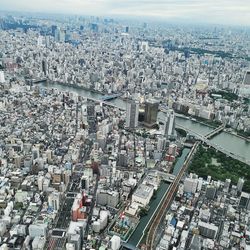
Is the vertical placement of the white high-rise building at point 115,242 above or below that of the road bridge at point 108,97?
above

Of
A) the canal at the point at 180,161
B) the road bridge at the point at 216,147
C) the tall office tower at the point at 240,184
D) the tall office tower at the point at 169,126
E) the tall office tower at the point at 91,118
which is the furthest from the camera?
the tall office tower at the point at 91,118

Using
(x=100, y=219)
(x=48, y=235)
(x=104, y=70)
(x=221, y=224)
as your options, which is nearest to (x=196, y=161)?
(x=221, y=224)

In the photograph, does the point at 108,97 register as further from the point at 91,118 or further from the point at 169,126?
the point at 169,126

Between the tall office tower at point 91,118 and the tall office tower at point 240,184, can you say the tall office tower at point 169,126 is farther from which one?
the tall office tower at point 240,184

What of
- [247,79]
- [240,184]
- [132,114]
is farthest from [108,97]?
[240,184]

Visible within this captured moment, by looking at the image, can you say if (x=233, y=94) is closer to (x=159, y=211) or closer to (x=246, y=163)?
(x=246, y=163)

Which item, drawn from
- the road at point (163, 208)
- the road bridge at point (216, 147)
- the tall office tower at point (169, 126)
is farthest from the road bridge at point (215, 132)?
the road at point (163, 208)
